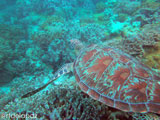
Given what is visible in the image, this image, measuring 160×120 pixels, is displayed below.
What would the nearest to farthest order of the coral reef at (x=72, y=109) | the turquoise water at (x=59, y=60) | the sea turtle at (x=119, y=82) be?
the sea turtle at (x=119, y=82) → the coral reef at (x=72, y=109) → the turquoise water at (x=59, y=60)

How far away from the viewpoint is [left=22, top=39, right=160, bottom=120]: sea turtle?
1107 millimetres

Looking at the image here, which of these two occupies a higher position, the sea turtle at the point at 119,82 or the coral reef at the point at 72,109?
the sea turtle at the point at 119,82

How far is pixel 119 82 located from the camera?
4.30ft

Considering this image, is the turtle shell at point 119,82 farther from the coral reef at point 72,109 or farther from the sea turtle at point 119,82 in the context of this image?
the coral reef at point 72,109

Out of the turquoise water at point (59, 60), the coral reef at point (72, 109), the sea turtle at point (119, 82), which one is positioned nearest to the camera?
the sea turtle at point (119, 82)

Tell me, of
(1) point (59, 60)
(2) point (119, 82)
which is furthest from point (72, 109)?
(1) point (59, 60)

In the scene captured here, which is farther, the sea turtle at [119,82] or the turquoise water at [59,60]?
the turquoise water at [59,60]

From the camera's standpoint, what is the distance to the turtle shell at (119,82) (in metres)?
1.11

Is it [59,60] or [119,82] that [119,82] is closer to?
[119,82]

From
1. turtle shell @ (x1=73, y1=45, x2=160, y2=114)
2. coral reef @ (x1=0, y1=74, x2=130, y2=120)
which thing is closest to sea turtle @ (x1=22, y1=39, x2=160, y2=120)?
turtle shell @ (x1=73, y1=45, x2=160, y2=114)

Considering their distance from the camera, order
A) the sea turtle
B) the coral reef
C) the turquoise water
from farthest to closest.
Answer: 1. the turquoise water
2. the coral reef
3. the sea turtle

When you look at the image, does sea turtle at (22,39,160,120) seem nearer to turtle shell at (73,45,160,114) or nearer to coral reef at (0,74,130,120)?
turtle shell at (73,45,160,114)

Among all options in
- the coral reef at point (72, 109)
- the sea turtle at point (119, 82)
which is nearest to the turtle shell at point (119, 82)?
the sea turtle at point (119, 82)

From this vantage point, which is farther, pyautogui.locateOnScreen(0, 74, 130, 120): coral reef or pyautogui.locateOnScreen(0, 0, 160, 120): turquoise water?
pyautogui.locateOnScreen(0, 0, 160, 120): turquoise water
